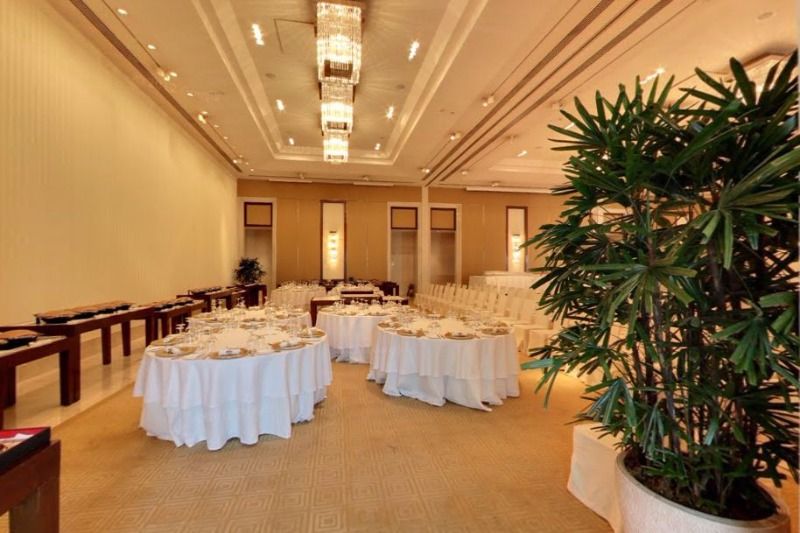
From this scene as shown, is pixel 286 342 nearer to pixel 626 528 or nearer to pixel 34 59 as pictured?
pixel 626 528

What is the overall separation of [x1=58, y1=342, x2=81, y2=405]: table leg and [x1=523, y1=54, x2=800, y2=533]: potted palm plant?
16.2ft

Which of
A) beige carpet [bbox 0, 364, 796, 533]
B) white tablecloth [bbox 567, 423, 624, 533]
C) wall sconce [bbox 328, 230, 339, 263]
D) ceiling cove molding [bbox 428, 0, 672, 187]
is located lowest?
beige carpet [bbox 0, 364, 796, 533]

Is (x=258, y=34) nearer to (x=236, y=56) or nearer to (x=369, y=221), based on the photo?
(x=236, y=56)

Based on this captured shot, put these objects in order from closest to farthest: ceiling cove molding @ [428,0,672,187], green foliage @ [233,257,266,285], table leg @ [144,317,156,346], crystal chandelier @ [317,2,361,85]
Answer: ceiling cove molding @ [428,0,672,187]
crystal chandelier @ [317,2,361,85]
table leg @ [144,317,156,346]
green foliage @ [233,257,266,285]

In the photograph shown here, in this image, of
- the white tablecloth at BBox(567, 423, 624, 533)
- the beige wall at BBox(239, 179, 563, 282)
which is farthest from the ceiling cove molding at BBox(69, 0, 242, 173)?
the white tablecloth at BBox(567, 423, 624, 533)

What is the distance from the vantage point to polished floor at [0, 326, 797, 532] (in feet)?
7.80

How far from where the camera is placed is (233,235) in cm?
1347

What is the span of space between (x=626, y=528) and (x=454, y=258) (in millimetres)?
14883

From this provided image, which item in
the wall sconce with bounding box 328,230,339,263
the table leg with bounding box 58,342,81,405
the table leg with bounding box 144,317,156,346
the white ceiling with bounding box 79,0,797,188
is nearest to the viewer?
the table leg with bounding box 58,342,81,405

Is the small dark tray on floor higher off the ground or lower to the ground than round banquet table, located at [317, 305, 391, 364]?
higher

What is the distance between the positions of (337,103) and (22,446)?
645 cm

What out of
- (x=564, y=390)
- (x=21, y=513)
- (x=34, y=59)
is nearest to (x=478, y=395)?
(x=564, y=390)

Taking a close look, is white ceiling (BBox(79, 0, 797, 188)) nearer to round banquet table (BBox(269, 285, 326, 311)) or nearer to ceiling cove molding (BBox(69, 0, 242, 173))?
ceiling cove molding (BBox(69, 0, 242, 173))

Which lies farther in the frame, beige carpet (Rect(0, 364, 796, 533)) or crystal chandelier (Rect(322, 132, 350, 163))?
crystal chandelier (Rect(322, 132, 350, 163))
